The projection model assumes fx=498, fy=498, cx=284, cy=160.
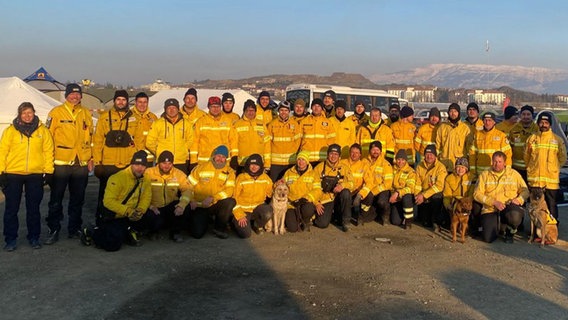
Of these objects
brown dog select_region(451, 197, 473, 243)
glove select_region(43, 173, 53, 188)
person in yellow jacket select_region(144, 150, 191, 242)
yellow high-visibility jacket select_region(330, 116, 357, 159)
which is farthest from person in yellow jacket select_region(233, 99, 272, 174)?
brown dog select_region(451, 197, 473, 243)

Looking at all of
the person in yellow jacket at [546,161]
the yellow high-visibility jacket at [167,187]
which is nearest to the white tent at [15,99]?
the yellow high-visibility jacket at [167,187]

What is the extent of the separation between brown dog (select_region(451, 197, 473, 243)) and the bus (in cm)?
1454

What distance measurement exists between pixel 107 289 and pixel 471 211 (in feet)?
17.5

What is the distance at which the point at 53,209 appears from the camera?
6824 mm

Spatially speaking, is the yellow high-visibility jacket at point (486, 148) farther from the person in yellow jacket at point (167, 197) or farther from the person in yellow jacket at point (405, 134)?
the person in yellow jacket at point (167, 197)

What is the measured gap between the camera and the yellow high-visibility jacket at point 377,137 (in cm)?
903

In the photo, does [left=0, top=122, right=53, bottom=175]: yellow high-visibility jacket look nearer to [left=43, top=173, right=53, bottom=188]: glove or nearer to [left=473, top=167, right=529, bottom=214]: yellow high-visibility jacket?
[left=43, top=173, right=53, bottom=188]: glove


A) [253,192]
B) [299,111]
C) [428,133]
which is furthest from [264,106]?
[428,133]

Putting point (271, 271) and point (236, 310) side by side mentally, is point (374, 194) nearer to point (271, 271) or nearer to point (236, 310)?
point (271, 271)

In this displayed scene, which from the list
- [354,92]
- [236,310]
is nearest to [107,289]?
[236,310]

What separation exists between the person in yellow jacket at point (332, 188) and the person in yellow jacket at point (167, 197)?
2.13 metres

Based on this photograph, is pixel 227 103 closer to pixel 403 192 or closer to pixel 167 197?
pixel 167 197

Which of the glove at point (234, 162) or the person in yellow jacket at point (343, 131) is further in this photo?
the person in yellow jacket at point (343, 131)

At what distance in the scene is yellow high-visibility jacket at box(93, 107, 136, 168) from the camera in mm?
7270
